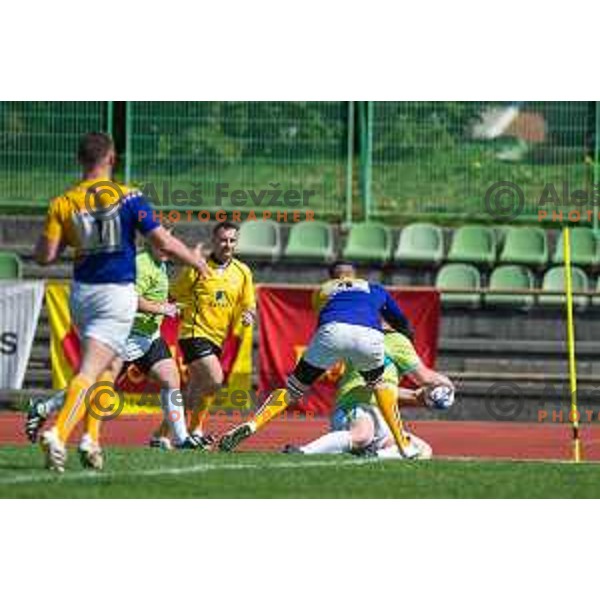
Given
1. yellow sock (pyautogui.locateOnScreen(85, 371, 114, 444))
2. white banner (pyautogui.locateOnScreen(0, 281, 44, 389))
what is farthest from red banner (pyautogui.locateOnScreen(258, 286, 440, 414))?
yellow sock (pyautogui.locateOnScreen(85, 371, 114, 444))

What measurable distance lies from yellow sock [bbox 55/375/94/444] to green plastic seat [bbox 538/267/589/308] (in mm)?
12776

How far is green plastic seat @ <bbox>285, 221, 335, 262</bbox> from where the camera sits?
26.7m

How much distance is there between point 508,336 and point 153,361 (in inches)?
360

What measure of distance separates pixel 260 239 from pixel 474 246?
2.87 metres

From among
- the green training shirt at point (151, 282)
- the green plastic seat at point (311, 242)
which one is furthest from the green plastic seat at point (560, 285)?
the green training shirt at point (151, 282)

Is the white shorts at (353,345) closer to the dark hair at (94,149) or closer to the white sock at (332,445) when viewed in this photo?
the white sock at (332,445)

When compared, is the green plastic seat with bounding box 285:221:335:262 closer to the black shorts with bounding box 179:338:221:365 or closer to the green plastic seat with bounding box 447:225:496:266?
the green plastic seat with bounding box 447:225:496:266

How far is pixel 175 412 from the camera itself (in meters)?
17.3

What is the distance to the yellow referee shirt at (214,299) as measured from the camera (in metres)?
18.3

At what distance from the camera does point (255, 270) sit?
26609mm

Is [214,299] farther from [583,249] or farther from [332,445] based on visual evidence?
[583,249]

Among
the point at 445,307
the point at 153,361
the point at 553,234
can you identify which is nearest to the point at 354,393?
the point at 153,361

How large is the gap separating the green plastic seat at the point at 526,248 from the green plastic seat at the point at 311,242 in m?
2.35

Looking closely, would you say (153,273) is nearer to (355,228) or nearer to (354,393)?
(354,393)
